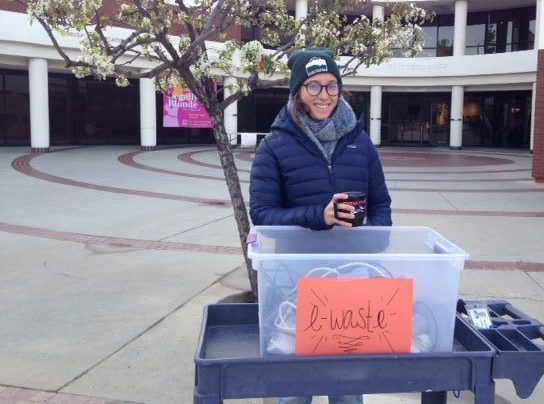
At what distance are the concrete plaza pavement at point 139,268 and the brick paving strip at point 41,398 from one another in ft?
0.04

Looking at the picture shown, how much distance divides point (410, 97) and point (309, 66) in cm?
3278

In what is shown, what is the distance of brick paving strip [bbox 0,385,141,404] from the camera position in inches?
140

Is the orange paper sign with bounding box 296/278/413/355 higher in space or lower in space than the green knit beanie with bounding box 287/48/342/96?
lower

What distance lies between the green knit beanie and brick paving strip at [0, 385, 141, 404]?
7.15 ft

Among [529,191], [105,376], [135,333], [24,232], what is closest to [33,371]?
[105,376]

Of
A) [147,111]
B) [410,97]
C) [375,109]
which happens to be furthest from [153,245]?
[410,97]

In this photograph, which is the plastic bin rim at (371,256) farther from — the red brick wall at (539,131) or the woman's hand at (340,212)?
the red brick wall at (539,131)

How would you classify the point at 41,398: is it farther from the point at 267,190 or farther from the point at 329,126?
the point at 329,126

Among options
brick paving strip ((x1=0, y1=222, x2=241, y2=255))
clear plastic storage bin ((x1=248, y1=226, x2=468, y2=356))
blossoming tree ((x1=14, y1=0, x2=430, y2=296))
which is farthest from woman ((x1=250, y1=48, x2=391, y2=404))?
brick paving strip ((x1=0, y1=222, x2=241, y2=255))

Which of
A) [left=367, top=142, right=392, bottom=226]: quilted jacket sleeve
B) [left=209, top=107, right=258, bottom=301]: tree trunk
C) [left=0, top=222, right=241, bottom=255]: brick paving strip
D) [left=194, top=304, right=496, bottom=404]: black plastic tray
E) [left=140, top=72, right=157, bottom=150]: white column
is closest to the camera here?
[left=194, top=304, right=496, bottom=404]: black plastic tray

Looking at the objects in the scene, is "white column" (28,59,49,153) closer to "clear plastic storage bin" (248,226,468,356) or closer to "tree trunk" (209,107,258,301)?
"tree trunk" (209,107,258,301)

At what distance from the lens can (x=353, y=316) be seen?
1.90 metres

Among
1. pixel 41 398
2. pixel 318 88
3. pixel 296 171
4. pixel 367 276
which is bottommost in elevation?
pixel 41 398

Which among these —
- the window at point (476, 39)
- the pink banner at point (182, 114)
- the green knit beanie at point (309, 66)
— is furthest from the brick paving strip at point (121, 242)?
the window at point (476, 39)
